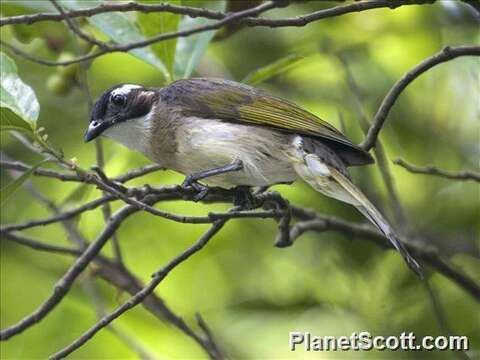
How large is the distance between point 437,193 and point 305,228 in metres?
1.65

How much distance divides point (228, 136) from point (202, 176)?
29 centimetres

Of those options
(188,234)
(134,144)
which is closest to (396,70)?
(188,234)

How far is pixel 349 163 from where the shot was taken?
13.0ft

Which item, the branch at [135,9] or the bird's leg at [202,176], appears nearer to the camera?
the branch at [135,9]

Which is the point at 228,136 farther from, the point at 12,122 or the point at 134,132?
the point at 12,122

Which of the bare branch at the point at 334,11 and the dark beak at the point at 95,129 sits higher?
the bare branch at the point at 334,11

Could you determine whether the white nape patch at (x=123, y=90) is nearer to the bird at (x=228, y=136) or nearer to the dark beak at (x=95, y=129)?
the bird at (x=228, y=136)

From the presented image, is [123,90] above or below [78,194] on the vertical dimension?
above

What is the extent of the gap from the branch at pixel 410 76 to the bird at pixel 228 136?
0.32 ft

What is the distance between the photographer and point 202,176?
3715 mm

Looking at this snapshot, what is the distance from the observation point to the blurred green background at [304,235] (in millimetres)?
5082

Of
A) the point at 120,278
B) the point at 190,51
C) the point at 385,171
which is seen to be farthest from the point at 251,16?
the point at 120,278

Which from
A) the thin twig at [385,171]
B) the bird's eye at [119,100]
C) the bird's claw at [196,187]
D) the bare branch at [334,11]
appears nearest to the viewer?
the bare branch at [334,11]

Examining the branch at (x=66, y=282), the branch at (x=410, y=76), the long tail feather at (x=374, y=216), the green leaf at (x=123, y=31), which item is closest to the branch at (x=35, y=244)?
the branch at (x=66, y=282)
